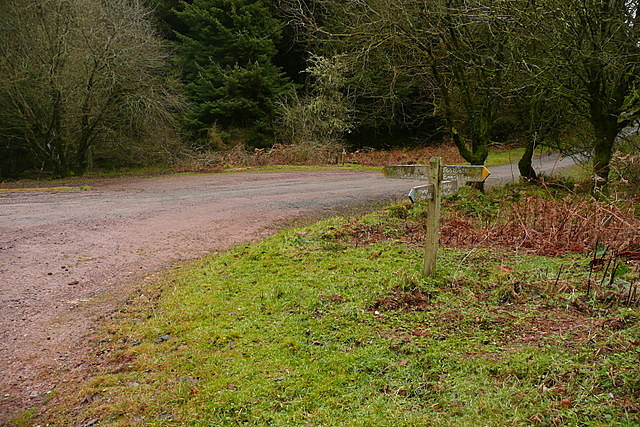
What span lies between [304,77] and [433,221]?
28500mm

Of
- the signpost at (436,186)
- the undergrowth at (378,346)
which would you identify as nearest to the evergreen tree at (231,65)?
the undergrowth at (378,346)

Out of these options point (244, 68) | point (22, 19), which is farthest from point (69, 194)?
point (244, 68)

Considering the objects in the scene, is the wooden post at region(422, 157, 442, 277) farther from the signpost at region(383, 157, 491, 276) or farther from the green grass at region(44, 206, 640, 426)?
the green grass at region(44, 206, 640, 426)

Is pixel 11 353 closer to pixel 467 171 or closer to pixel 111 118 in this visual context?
pixel 467 171

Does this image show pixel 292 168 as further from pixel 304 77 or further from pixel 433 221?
pixel 433 221

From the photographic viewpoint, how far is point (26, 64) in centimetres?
1847

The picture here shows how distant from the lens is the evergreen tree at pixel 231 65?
88.8ft

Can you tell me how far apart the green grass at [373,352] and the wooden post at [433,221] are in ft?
0.68

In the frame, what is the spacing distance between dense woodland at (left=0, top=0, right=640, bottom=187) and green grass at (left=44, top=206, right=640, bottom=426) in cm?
489

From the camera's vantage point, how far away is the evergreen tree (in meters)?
27.1

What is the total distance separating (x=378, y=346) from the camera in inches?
155

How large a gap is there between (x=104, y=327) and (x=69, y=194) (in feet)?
33.2

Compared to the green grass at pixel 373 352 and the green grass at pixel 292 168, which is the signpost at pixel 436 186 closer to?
the green grass at pixel 373 352

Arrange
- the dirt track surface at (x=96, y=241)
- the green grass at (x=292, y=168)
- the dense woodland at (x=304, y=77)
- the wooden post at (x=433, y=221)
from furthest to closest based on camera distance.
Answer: the green grass at (x=292, y=168) → the dense woodland at (x=304, y=77) → the wooden post at (x=433, y=221) → the dirt track surface at (x=96, y=241)
